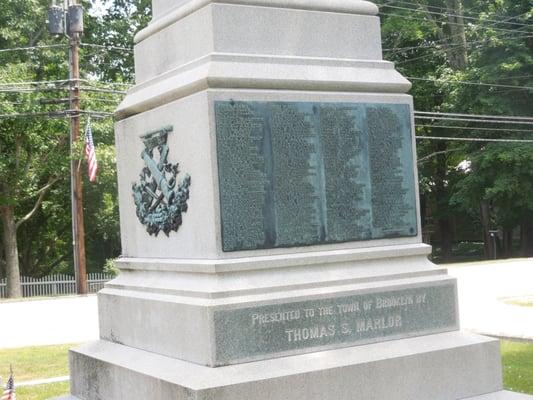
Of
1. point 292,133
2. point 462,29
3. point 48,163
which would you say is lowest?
point 292,133

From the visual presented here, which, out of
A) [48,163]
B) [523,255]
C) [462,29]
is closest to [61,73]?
[48,163]

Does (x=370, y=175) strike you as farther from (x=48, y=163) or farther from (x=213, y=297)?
(x=48, y=163)

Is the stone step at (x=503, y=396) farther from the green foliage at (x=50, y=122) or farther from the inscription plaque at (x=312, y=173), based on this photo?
the green foliage at (x=50, y=122)

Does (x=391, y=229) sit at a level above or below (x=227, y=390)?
above

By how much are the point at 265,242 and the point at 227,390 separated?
126cm

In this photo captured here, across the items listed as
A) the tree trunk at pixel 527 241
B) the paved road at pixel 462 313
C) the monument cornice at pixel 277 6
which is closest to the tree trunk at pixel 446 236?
the tree trunk at pixel 527 241

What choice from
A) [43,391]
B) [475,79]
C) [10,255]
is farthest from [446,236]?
[43,391]

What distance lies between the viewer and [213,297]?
5.93 meters

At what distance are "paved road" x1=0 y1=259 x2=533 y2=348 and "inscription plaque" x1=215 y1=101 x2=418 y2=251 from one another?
6541 mm

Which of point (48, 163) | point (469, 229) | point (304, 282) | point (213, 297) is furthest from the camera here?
point (469, 229)

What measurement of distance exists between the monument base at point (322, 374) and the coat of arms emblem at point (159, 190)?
Result: 106 cm

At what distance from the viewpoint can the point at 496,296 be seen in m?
19.2

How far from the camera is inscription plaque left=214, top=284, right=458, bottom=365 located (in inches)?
234

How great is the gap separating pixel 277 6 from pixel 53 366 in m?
6.86
